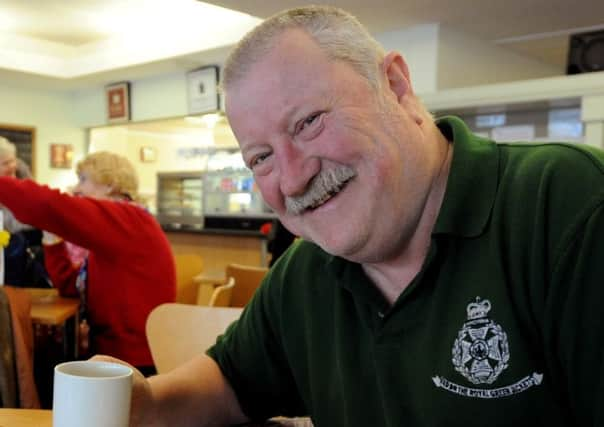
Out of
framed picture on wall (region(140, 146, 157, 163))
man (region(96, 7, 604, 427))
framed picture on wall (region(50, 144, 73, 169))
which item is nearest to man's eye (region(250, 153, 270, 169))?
man (region(96, 7, 604, 427))

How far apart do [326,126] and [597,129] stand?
2894mm

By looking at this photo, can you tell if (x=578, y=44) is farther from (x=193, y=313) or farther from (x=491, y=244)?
(x=491, y=244)

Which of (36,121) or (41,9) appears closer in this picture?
(41,9)

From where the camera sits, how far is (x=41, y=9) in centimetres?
431

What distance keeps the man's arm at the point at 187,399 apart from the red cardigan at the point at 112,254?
1.24 meters

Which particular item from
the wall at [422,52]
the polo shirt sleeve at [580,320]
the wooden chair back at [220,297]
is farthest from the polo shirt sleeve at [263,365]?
the wall at [422,52]

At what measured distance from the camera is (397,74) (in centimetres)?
89

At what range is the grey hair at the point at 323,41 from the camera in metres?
0.83

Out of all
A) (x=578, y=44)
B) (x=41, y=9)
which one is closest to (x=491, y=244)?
(x=578, y=44)

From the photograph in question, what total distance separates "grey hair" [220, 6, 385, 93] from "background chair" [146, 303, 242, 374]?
0.86 m

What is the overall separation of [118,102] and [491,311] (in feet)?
18.4

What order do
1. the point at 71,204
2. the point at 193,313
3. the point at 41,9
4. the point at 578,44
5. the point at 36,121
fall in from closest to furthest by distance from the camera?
the point at 193,313
the point at 71,204
the point at 578,44
the point at 41,9
the point at 36,121

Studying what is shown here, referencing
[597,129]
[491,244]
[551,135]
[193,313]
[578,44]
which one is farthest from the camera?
[551,135]

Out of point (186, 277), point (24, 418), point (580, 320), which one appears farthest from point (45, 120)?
point (580, 320)
